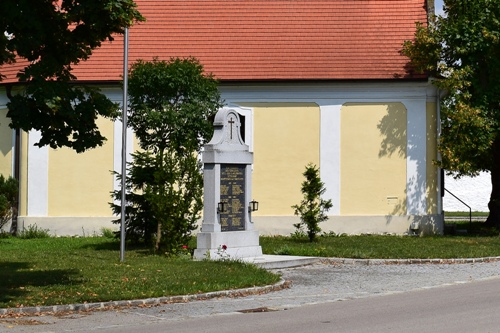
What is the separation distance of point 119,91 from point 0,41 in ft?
56.3

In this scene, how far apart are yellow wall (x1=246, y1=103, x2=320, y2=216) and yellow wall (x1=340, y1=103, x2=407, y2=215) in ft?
3.74

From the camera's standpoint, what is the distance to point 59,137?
1425 centimetres

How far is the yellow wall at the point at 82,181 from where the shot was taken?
30609 mm

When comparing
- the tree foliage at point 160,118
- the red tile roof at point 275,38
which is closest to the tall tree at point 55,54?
the tree foliage at point 160,118

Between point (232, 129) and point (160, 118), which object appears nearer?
point (232, 129)

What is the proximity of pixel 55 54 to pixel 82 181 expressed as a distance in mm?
16763

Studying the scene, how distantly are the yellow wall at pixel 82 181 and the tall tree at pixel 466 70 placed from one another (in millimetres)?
10638

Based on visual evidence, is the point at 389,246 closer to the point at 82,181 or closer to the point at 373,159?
the point at 373,159

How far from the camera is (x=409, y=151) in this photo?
3036cm

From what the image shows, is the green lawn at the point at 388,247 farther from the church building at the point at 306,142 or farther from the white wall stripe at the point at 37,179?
the white wall stripe at the point at 37,179

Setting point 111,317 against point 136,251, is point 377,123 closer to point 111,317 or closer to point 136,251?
point 136,251

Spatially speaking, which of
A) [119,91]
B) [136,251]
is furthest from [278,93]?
[136,251]

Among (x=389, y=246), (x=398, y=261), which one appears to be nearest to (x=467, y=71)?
(x=389, y=246)

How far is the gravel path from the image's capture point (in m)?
12.5
